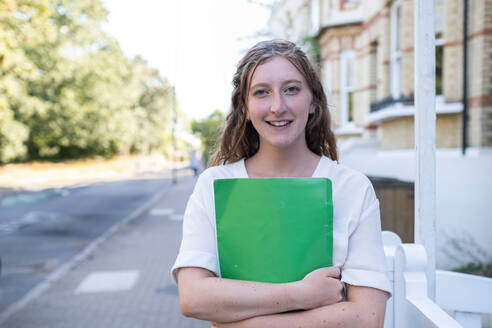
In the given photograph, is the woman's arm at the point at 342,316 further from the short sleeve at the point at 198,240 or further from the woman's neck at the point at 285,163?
the woman's neck at the point at 285,163

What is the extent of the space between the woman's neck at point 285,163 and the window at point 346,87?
12538 millimetres

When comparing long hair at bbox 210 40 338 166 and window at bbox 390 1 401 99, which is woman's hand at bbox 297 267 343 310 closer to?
long hair at bbox 210 40 338 166

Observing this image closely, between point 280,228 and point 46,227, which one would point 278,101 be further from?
point 46,227

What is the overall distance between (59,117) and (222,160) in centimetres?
3150

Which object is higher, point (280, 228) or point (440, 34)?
point (440, 34)

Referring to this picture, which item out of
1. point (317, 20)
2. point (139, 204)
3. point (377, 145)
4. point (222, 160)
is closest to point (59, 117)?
point (139, 204)

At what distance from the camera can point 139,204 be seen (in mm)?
16016

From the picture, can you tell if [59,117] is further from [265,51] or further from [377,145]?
[265,51]

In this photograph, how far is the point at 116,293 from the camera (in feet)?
19.3

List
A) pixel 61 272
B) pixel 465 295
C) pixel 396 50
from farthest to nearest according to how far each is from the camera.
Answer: pixel 396 50, pixel 61 272, pixel 465 295

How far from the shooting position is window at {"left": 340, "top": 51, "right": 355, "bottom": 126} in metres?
14.0

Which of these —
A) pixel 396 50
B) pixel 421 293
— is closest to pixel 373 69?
pixel 396 50

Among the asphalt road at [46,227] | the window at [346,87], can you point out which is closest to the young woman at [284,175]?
the asphalt road at [46,227]

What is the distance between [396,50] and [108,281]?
7540mm
